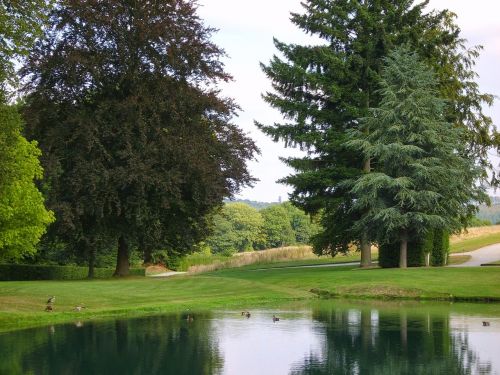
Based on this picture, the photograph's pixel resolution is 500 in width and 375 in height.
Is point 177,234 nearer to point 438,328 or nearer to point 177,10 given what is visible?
point 177,10

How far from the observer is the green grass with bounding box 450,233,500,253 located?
56.6 m

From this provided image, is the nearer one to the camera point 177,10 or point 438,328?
point 438,328

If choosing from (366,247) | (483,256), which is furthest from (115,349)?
(483,256)

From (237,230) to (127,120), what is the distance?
3520 inches

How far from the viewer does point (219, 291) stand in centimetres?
3403

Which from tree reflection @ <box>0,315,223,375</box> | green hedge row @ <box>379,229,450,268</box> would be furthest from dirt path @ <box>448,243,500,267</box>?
tree reflection @ <box>0,315,223,375</box>

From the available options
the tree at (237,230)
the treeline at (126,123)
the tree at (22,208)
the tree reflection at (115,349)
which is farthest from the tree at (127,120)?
the tree at (237,230)

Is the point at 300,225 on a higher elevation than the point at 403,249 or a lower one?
higher

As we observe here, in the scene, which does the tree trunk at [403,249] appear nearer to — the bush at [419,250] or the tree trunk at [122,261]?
the bush at [419,250]

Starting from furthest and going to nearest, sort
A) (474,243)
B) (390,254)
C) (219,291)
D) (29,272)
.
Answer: (474,243) < (29,272) < (390,254) < (219,291)

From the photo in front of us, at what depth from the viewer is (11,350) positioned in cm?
1883

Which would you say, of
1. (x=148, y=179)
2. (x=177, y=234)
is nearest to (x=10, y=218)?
(x=148, y=179)

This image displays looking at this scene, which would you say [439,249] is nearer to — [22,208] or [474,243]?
[474,243]

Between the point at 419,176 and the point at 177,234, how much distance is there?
47.6ft
